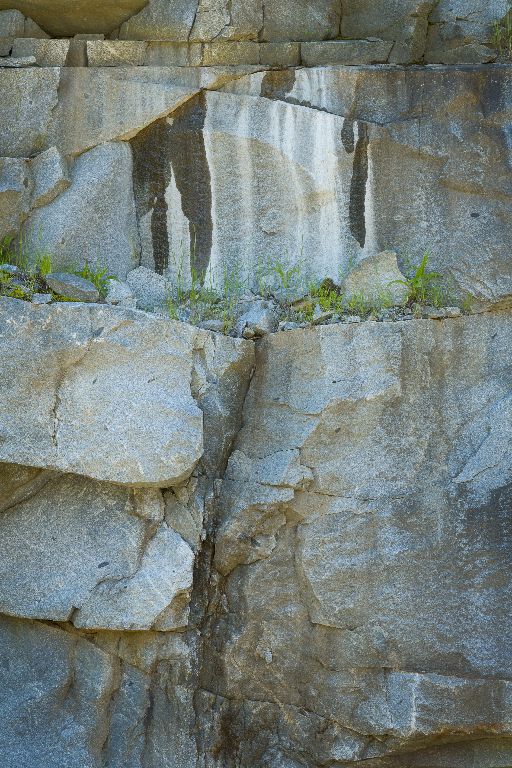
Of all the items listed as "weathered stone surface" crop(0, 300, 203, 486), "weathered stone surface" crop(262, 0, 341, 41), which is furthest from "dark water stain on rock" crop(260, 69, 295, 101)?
"weathered stone surface" crop(0, 300, 203, 486)

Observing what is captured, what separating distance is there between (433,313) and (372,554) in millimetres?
1289

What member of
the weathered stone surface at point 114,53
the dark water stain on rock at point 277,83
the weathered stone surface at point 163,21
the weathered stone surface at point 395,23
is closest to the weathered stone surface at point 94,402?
the dark water stain on rock at point 277,83

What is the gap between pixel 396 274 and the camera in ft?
19.7

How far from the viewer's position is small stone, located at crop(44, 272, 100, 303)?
5.71 metres

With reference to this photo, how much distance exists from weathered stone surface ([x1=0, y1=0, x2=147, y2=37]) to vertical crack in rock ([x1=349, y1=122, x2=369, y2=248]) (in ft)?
4.95

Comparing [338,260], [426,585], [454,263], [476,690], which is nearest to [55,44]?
[338,260]

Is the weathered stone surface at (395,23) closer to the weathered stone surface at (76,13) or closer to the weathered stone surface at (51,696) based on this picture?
the weathered stone surface at (76,13)

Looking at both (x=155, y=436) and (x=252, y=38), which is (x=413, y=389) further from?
(x=252, y=38)

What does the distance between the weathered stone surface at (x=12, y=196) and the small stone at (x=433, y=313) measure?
7.31ft

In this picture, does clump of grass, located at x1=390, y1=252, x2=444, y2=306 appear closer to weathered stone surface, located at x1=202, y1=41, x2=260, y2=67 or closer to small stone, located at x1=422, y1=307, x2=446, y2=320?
small stone, located at x1=422, y1=307, x2=446, y2=320

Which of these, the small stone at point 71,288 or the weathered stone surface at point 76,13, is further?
the weathered stone surface at point 76,13

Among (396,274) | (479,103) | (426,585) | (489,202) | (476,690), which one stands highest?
(479,103)

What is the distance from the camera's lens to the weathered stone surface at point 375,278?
5.97m

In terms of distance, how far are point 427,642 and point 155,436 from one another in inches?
62.4
